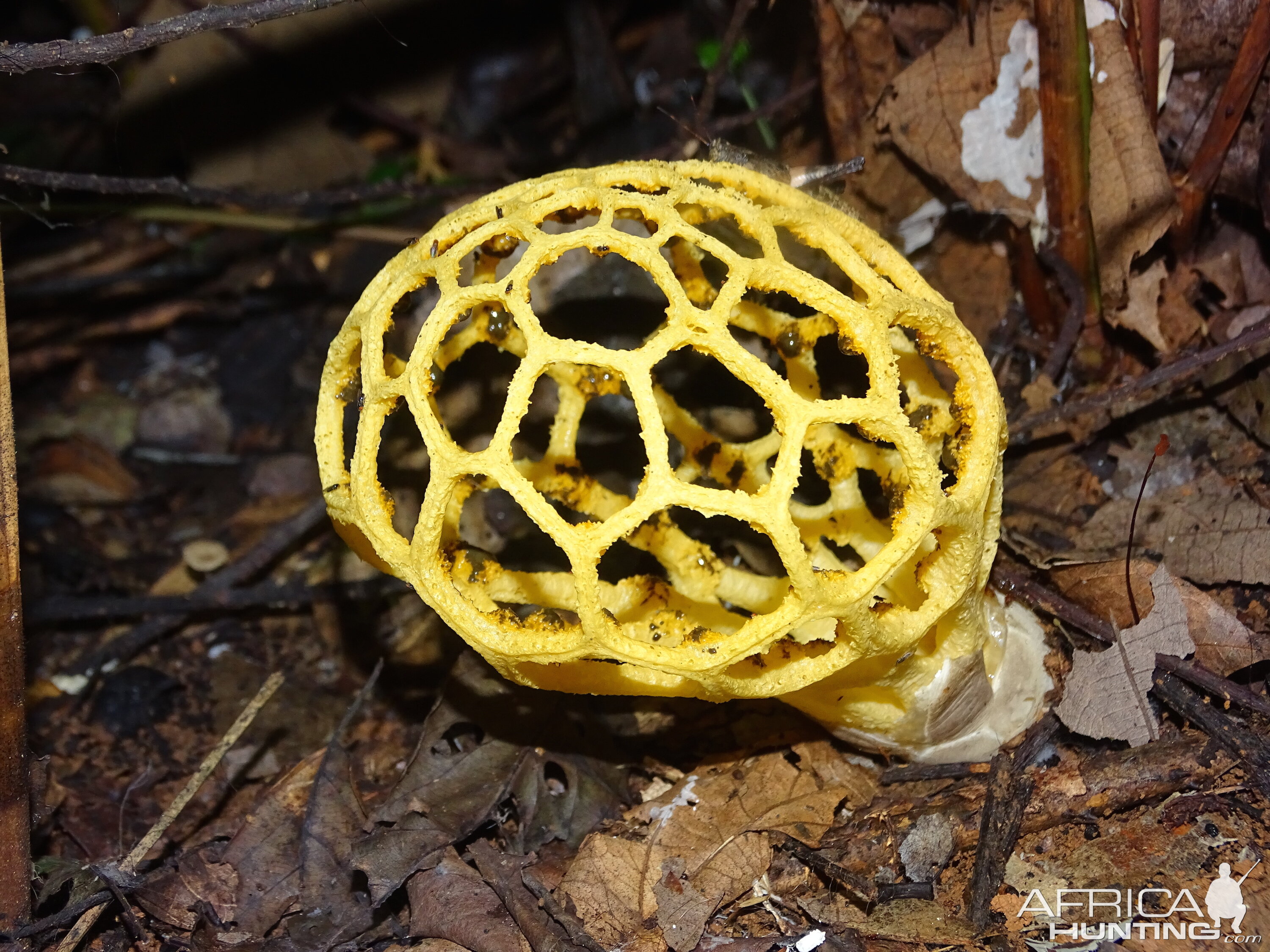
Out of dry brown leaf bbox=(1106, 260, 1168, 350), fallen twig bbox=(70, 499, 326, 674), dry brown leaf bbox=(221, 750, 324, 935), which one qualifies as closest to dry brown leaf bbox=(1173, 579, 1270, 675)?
dry brown leaf bbox=(1106, 260, 1168, 350)

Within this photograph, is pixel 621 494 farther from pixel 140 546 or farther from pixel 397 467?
pixel 140 546

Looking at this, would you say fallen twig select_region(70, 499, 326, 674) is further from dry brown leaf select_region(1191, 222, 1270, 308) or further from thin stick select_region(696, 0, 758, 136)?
dry brown leaf select_region(1191, 222, 1270, 308)

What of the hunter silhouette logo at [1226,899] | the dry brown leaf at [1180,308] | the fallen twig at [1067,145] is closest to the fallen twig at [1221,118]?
the dry brown leaf at [1180,308]

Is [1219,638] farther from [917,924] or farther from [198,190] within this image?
[198,190]

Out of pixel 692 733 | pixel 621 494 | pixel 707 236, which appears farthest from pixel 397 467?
pixel 707 236

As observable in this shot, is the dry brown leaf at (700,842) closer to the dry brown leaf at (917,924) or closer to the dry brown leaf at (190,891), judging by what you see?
the dry brown leaf at (917,924)

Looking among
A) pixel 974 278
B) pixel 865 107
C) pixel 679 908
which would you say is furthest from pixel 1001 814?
pixel 865 107

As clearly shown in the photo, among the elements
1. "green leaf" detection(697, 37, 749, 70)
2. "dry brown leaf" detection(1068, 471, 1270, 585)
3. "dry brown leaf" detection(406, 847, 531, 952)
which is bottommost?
"dry brown leaf" detection(406, 847, 531, 952)
